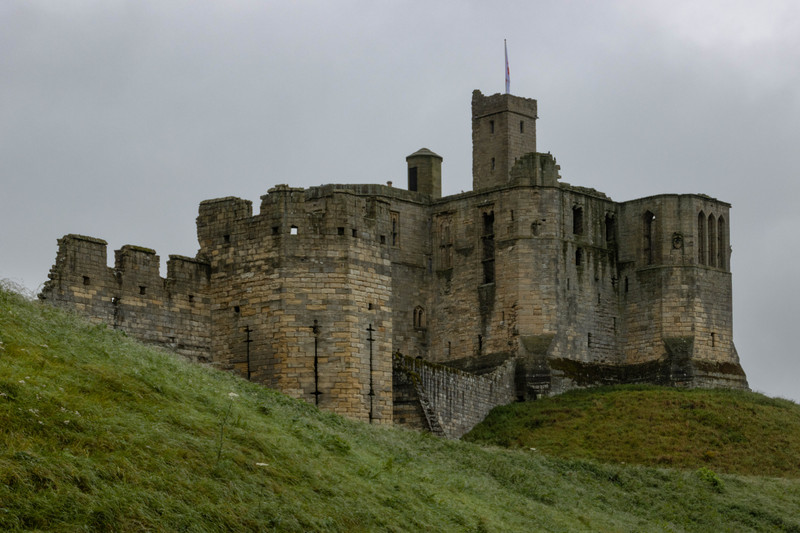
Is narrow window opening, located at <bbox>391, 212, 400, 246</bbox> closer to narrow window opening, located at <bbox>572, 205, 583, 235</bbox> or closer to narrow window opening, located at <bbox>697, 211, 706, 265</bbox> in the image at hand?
narrow window opening, located at <bbox>572, 205, 583, 235</bbox>

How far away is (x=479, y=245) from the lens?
57531 mm

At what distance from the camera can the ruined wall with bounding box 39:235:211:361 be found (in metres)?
36.2

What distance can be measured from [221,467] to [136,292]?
45.3 ft

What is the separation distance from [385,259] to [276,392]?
6.39 meters

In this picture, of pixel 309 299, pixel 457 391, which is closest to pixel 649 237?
pixel 457 391

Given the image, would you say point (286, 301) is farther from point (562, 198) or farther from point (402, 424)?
point (562, 198)

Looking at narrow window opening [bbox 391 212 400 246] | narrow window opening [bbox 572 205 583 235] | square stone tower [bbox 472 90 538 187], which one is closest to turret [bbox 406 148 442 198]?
square stone tower [bbox 472 90 538 187]

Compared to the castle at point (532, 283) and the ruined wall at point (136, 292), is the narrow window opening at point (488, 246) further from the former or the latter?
the ruined wall at point (136, 292)

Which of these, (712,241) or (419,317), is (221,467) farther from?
(712,241)

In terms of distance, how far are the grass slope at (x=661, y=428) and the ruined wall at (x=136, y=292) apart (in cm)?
1304

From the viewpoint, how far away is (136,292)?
124 feet

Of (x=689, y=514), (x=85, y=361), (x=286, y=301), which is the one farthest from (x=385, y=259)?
(x=85, y=361)

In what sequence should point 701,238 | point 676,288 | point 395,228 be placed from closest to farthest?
point 676,288 → point 701,238 → point 395,228

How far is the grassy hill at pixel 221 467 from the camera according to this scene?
21734 mm
